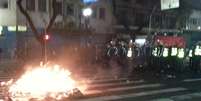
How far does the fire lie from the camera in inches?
513

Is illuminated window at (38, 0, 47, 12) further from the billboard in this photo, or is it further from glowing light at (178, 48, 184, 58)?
glowing light at (178, 48, 184, 58)

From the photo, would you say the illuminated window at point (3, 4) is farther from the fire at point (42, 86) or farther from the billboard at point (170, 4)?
the fire at point (42, 86)

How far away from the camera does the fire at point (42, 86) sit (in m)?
13.0

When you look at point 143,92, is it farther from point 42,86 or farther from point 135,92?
point 42,86

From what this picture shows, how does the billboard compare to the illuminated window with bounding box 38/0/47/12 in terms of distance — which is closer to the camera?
the billboard

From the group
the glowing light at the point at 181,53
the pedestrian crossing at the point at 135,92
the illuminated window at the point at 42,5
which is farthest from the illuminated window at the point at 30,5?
the pedestrian crossing at the point at 135,92

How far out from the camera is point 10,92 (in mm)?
13086

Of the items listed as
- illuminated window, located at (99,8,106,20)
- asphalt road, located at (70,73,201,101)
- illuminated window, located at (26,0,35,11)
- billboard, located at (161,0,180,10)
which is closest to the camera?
asphalt road, located at (70,73,201,101)

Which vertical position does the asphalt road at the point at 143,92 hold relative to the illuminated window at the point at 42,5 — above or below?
below

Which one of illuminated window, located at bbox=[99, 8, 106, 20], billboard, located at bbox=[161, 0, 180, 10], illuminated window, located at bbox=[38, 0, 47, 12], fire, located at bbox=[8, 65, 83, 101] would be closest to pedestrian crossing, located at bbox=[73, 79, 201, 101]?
fire, located at bbox=[8, 65, 83, 101]

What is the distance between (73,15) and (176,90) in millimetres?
33860

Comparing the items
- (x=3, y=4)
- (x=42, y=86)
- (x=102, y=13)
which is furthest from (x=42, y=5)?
(x=42, y=86)

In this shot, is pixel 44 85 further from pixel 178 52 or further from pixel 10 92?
pixel 178 52

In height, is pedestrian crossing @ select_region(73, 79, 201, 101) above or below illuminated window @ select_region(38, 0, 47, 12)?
below
